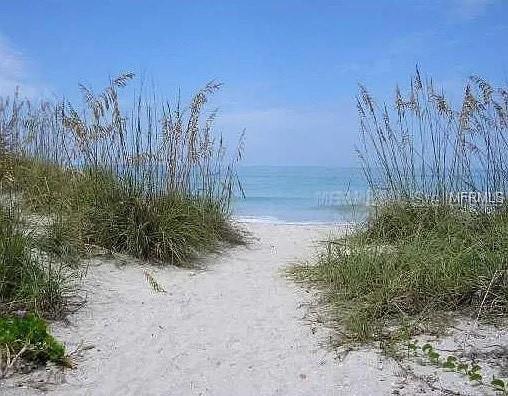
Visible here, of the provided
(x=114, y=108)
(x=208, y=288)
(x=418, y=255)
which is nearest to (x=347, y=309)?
(x=418, y=255)

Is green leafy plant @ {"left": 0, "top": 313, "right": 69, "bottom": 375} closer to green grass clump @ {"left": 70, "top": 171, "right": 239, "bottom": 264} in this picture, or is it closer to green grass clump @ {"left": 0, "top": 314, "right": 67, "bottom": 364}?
green grass clump @ {"left": 0, "top": 314, "right": 67, "bottom": 364}

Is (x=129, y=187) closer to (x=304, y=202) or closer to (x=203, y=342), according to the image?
(x=203, y=342)

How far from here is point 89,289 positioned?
4.24 meters

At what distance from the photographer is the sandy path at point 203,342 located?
2777 millimetres

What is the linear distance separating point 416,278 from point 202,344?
1.40 meters

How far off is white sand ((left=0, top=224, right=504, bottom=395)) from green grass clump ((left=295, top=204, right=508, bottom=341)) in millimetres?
269

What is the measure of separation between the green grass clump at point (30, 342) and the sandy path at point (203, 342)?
14 cm

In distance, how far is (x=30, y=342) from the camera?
291cm

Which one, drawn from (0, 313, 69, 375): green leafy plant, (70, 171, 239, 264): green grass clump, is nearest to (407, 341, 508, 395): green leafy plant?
(0, 313, 69, 375): green leafy plant

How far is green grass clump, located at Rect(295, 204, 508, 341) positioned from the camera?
338 cm

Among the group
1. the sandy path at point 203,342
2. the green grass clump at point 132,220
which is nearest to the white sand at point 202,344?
the sandy path at point 203,342

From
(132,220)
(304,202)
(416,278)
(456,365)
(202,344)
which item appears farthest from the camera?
(304,202)

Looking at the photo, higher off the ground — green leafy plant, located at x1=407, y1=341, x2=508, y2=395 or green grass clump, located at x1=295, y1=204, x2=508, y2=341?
green grass clump, located at x1=295, y1=204, x2=508, y2=341

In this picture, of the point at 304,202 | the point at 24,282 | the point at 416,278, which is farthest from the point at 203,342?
the point at 304,202
